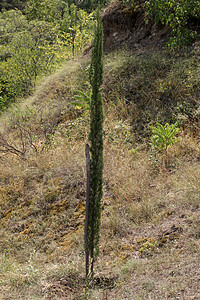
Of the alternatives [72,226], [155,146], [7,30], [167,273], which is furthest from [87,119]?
[7,30]

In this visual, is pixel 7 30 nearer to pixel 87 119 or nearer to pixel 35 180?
pixel 87 119

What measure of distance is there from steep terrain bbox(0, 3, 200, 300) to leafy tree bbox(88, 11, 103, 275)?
53cm

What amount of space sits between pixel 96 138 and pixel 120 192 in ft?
5.69

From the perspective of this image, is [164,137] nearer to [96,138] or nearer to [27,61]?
[96,138]

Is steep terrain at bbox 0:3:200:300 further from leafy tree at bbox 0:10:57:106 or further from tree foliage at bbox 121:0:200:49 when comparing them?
leafy tree at bbox 0:10:57:106

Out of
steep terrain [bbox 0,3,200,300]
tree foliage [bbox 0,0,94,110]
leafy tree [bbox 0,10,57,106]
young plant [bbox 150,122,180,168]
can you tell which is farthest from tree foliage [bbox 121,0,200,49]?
leafy tree [bbox 0,10,57,106]

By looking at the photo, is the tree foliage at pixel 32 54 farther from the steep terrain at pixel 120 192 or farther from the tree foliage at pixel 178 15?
the tree foliage at pixel 178 15

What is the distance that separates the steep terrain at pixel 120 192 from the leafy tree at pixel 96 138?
1.73ft

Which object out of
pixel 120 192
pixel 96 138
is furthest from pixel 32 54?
pixel 96 138

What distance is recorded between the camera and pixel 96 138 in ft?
9.74

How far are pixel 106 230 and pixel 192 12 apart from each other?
5.82 meters

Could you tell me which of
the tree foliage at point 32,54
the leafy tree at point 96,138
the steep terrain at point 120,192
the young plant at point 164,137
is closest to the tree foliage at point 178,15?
the steep terrain at point 120,192

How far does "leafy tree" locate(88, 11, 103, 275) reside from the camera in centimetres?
292

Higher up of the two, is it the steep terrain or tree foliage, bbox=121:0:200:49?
tree foliage, bbox=121:0:200:49
